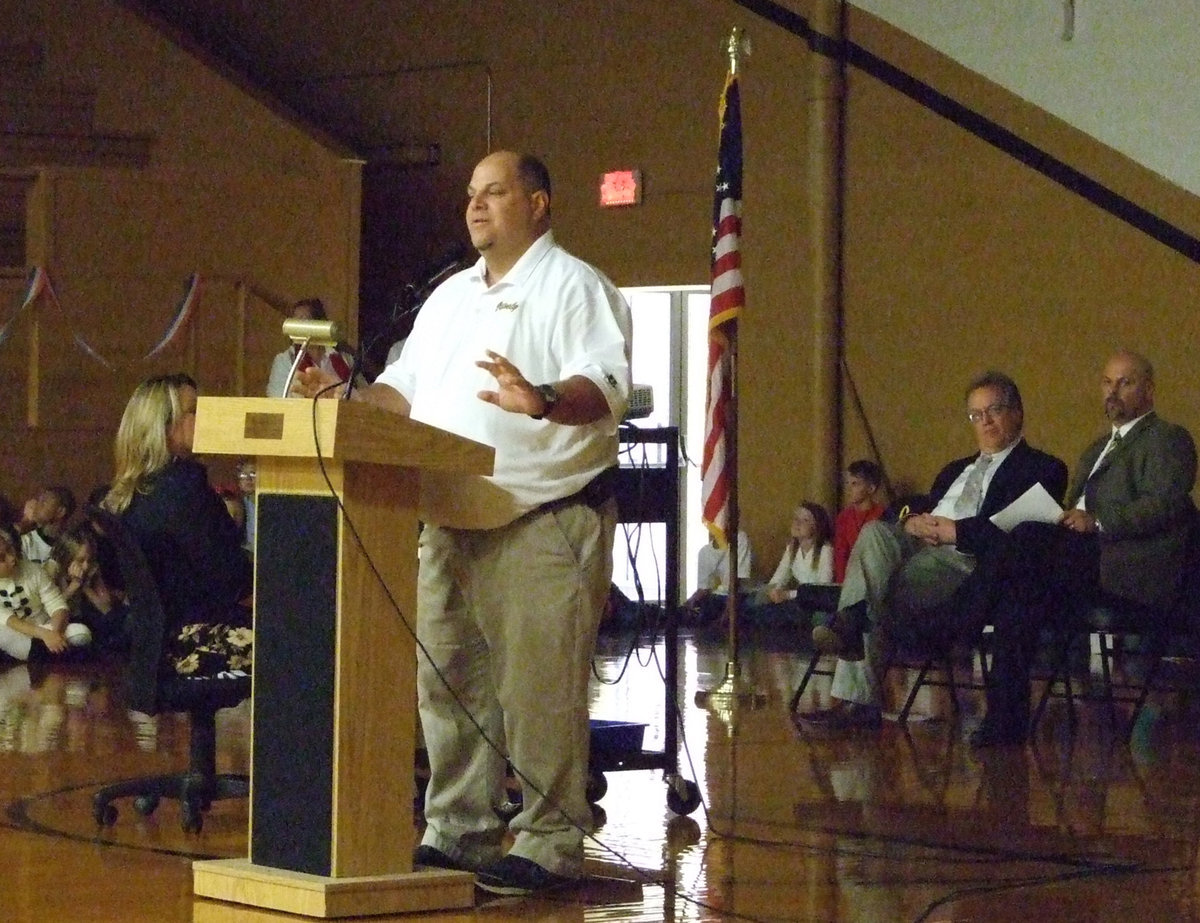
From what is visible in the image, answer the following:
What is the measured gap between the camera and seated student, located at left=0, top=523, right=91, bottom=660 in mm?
8711

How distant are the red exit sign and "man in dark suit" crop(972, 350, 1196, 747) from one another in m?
4.99

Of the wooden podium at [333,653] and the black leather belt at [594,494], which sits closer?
→ the wooden podium at [333,653]

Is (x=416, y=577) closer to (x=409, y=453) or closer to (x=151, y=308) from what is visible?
(x=409, y=453)

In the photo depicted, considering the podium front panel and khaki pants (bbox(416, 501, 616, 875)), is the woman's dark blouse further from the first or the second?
the podium front panel

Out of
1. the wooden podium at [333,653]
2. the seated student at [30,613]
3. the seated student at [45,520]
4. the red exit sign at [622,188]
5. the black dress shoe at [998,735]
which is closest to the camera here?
the wooden podium at [333,653]

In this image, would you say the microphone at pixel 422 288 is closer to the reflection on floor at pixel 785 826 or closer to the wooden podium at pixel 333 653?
the wooden podium at pixel 333 653

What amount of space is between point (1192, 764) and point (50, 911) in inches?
146

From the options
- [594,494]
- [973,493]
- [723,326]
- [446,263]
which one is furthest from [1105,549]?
[446,263]

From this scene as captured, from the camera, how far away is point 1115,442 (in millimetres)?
6793

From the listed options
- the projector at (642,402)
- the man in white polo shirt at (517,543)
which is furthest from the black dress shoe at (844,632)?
the man in white polo shirt at (517,543)

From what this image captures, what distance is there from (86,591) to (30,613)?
1.47ft

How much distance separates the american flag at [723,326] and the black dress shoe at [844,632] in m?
A: 0.72

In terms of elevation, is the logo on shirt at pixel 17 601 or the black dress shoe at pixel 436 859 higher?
the logo on shirt at pixel 17 601

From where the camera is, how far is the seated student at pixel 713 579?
34.3 ft
